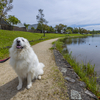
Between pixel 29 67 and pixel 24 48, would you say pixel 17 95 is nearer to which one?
pixel 29 67

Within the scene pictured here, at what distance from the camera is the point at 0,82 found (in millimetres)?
3039

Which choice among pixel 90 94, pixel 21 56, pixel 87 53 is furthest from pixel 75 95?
pixel 87 53

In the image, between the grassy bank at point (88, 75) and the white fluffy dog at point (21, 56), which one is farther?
the grassy bank at point (88, 75)

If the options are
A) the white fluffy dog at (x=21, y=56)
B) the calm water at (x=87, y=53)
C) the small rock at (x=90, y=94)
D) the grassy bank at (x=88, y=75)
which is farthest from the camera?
the calm water at (x=87, y=53)

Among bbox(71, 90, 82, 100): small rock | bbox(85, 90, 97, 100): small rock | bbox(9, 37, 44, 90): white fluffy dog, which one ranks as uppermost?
bbox(9, 37, 44, 90): white fluffy dog

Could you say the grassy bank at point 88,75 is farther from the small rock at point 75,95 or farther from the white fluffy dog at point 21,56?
the white fluffy dog at point 21,56

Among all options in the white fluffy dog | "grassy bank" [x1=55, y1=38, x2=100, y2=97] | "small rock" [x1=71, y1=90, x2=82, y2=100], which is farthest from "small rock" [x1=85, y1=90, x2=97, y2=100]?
the white fluffy dog

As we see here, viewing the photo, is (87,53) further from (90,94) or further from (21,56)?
(21,56)

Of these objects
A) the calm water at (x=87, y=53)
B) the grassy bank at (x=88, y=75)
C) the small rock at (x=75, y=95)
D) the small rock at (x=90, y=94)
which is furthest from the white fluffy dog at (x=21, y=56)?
the calm water at (x=87, y=53)

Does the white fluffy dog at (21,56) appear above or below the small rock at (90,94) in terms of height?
above

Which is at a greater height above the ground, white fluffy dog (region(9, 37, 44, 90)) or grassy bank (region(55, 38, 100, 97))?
white fluffy dog (region(9, 37, 44, 90))

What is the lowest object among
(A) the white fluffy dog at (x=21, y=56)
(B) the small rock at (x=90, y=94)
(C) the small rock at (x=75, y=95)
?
(C) the small rock at (x=75, y=95)

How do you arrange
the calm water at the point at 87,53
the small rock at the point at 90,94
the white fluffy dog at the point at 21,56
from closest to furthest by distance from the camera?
the small rock at the point at 90,94, the white fluffy dog at the point at 21,56, the calm water at the point at 87,53

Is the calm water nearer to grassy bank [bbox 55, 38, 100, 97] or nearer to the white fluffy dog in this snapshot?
grassy bank [bbox 55, 38, 100, 97]
